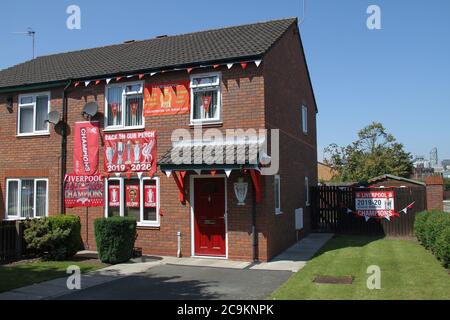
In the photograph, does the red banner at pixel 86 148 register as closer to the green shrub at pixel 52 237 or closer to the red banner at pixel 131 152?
the red banner at pixel 131 152

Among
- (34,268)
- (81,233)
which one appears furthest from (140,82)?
(34,268)

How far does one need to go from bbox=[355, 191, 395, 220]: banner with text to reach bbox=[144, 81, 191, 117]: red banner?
356 inches

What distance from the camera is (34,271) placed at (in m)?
11.2

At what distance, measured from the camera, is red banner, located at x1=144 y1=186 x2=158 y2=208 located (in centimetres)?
1398

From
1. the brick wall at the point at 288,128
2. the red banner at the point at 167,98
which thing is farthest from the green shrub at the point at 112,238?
the brick wall at the point at 288,128

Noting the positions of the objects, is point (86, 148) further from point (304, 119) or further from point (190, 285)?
point (304, 119)

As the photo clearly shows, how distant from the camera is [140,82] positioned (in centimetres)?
1448

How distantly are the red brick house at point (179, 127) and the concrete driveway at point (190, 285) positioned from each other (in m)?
1.78

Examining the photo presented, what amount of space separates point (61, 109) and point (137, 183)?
414cm

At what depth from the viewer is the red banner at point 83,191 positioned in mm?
14875

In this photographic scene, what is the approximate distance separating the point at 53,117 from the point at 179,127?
494 centimetres
